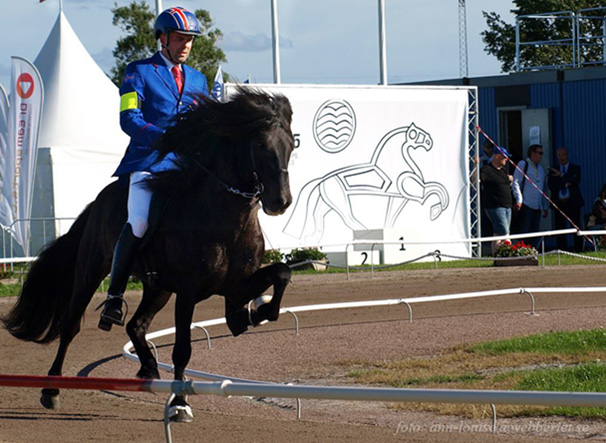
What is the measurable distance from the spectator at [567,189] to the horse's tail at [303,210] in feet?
17.8

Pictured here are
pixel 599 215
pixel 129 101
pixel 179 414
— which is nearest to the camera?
pixel 179 414

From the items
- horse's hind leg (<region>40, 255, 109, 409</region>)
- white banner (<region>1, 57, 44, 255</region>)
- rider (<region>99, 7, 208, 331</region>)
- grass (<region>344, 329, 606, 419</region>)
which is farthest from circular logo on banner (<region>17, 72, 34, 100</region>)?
rider (<region>99, 7, 208, 331</region>)

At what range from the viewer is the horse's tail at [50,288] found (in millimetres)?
8719

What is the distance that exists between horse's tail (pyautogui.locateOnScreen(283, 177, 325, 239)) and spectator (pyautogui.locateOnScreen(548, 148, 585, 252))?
5.41 m

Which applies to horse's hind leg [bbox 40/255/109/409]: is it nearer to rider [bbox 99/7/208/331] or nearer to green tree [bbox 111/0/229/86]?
rider [bbox 99/7/208/331]

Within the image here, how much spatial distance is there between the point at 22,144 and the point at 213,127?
1242cm

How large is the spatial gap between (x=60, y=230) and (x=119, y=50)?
22680 millimetres

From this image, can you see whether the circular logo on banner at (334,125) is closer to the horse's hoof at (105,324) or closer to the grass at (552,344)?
the grass at (552,344)

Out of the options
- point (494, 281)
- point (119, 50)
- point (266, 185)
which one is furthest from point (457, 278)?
point (119, 50)

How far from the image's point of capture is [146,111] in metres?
7.86

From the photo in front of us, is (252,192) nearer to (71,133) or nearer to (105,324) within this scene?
(105,324)

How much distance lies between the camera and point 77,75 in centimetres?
2342

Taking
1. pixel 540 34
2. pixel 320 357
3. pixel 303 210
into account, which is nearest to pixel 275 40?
pixel 303 210

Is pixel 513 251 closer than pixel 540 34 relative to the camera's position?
Yes
